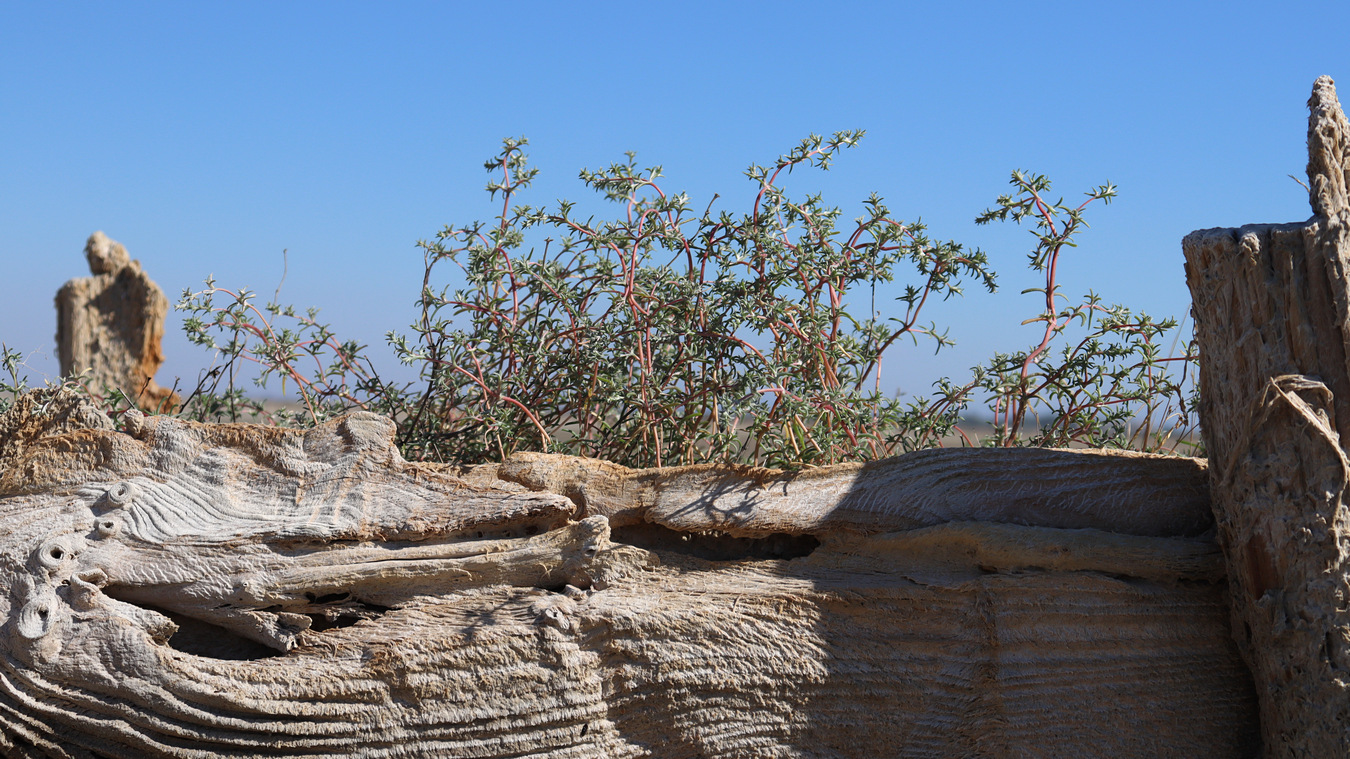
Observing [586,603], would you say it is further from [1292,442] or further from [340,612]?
[1292,442]

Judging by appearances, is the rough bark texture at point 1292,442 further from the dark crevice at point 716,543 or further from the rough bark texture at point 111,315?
the rough bark texture at point 111,315

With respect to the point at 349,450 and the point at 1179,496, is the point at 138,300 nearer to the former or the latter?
the point at 349,450

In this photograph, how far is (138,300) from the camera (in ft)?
26.3

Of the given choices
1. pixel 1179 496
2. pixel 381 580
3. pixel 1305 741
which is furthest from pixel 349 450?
pixel 1305 741

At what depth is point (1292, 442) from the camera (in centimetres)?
257

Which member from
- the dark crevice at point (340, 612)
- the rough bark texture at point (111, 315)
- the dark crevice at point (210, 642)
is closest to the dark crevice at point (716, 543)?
the dark crevice at point (340, 612)

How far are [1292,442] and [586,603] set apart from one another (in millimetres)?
2016

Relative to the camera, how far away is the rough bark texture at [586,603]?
251cm

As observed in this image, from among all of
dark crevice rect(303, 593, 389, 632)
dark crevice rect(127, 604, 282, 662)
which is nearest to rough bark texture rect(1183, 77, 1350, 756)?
dark crevice rect(303, 593, 389, 632)

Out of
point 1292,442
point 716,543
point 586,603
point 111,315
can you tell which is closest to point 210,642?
point 586,603

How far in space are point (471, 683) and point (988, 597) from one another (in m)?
1.51

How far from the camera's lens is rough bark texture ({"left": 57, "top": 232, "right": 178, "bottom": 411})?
7922 millimetres

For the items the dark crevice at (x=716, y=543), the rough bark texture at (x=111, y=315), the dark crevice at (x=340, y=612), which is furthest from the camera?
the rough bark texture at (x=111, y=315)

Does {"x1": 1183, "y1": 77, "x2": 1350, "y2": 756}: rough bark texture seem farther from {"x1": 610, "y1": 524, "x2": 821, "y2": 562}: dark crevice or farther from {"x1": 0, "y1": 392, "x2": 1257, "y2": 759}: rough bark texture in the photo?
{"x1": 610, "y1": 524, "x2": 821, "y2": 562}: dark crevice
